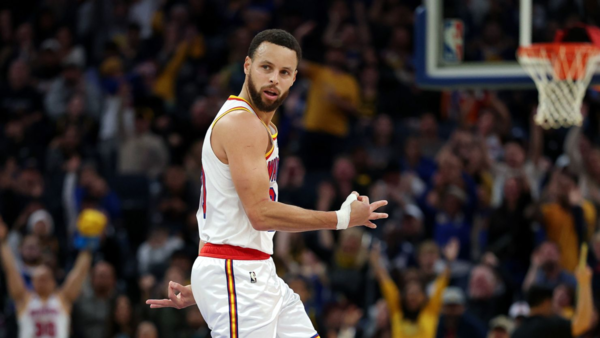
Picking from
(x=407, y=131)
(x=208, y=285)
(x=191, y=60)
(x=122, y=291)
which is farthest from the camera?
(x=191, y=60)

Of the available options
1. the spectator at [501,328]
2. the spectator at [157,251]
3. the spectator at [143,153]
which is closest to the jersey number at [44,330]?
the spectator at [157,251]

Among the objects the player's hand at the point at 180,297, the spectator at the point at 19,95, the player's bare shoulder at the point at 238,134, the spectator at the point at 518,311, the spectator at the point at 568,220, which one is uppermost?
the spectator at the point at 19,95

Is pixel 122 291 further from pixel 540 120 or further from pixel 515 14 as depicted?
pixel 515 14

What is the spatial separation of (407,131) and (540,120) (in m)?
5.75

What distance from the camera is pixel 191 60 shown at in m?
15.3

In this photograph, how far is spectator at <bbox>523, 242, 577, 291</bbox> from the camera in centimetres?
1012

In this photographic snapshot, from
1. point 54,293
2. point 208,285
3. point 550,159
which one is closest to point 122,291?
point 54,293

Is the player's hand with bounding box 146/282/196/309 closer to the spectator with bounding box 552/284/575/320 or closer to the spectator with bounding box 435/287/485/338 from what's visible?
the spectator with bounding box 435/287/485/338

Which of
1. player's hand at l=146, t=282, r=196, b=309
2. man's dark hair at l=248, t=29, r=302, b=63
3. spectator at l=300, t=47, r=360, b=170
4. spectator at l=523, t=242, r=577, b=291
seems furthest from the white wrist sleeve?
spectator at l=300, t=47, r=360, b=170

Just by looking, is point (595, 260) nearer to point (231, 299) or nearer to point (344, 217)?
point (344, 217)

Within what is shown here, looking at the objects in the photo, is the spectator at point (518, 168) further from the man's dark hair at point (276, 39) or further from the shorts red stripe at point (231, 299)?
the shorts red stripe at point (231, 299)

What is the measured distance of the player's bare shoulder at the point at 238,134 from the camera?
4.58 meters

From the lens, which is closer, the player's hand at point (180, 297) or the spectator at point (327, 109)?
the player's hand at point (180, 297)

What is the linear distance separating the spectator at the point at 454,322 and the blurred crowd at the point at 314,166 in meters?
0.02
